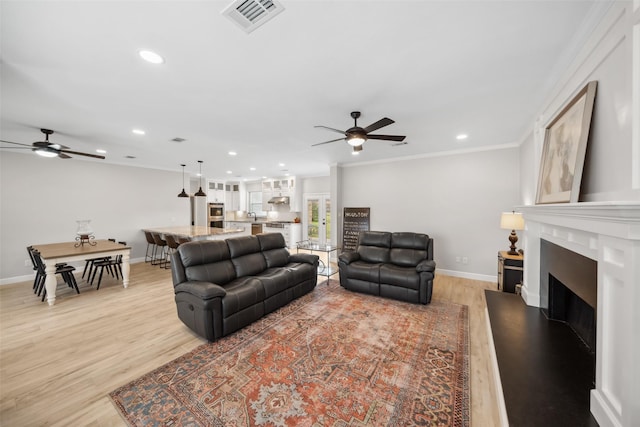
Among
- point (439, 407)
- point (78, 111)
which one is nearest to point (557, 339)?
point (439, 407)

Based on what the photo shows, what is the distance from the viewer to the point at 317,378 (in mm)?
2072

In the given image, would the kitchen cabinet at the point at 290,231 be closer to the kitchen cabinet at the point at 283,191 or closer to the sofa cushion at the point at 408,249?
the kitchen cabinet at the point at 283,191

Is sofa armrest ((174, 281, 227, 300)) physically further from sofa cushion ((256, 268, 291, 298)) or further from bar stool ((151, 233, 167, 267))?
bar stool ((151, 233, 167, 267))

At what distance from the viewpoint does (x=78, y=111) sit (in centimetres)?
303

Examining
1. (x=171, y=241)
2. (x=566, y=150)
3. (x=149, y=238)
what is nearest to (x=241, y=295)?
(x=566, y=150)

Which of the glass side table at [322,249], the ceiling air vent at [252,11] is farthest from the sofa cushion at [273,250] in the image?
the ceiling air vent at [252,11]

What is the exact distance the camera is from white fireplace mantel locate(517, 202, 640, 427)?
1.04 metres

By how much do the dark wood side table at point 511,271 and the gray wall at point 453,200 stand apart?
113cm

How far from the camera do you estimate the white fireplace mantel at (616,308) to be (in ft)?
3.41

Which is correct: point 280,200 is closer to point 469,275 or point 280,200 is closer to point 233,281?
point 233,281

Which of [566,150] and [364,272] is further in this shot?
[364,272]

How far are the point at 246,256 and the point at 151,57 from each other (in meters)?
2.74

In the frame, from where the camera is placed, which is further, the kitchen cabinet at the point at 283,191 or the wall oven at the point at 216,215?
the wall oven at the point at 216,215

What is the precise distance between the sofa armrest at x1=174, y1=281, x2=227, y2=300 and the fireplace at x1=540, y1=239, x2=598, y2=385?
3166 mm
